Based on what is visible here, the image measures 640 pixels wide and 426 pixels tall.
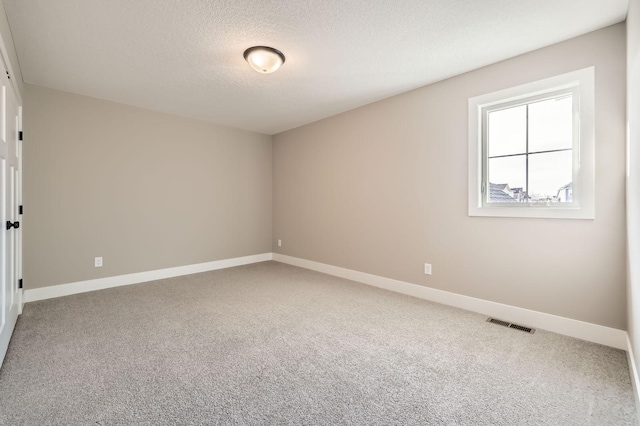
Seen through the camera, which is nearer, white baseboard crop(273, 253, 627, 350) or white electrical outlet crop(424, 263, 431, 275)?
white baseboard crop(273, 253, 627, 350)

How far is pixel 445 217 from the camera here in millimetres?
3225

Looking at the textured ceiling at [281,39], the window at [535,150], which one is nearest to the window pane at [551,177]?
the window at [535,150]

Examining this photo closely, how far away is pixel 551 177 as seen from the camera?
8.49 ft

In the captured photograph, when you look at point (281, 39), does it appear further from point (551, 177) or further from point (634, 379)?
point (634, 379)

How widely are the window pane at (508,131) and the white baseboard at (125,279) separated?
13.8 ft

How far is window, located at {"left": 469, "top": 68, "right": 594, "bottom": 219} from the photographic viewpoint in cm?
236

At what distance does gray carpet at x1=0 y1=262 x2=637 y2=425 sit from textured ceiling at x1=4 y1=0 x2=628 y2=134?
96.9 inches

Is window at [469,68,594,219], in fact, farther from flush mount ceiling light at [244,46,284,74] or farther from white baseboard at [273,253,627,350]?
flush mount ceiling light at [244,46,284,74]

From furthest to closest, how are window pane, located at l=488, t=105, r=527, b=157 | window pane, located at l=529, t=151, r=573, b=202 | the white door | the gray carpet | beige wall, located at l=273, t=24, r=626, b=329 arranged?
window pane, located at l=488, t=105, r=527, b=157, window pane, located at l=529, t=151, r=573, b=202, beige wall, located at l=273, t=24, r=626, b=329, the white door, the gray carpet

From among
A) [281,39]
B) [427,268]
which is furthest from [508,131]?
[281,39]

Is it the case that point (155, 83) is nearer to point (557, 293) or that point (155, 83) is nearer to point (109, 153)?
point (109, 153)

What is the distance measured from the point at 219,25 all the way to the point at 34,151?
112 inches

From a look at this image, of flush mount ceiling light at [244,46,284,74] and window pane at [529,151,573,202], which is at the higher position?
flush mount ceiling light at [244,46,284,74]

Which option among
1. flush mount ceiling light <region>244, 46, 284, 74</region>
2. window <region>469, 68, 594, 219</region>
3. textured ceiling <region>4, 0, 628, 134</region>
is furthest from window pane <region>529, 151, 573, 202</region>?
flush mount ceiling light <region>244, 46, 284, 74</region>
